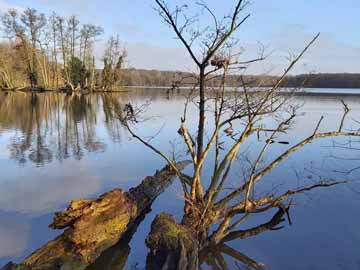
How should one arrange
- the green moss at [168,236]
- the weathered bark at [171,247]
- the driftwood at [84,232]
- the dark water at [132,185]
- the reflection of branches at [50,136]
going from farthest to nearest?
1. the reflection of branches at [50,136]
2. the dark water at [132,185]
3. the green moss at [168,236]
4. the weathered bark at [171,247]
5. the driftwood at [84,232]

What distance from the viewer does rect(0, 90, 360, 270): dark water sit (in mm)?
6383

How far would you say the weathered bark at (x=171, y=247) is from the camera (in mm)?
5422

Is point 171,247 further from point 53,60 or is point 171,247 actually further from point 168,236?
point 53,60

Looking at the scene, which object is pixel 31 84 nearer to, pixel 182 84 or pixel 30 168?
pixel 30 168

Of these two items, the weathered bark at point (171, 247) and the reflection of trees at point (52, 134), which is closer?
the weathered bark at point (171, 247)

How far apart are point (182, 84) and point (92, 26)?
179 ft

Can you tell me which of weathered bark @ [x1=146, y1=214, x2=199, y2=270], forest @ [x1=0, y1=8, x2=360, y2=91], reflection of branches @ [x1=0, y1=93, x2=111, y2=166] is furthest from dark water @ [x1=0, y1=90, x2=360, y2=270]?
forest @ [x1=0, y1=8, x2=360, y2=91]

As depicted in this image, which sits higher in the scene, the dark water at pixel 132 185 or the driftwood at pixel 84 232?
the driftwood at pixel 84 232

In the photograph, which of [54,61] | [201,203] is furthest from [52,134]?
[54,61]

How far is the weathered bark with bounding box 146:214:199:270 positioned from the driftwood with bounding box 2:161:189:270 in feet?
2.16

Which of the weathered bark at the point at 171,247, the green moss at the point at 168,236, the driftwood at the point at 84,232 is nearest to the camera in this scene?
the driftwood at the point at 84,232

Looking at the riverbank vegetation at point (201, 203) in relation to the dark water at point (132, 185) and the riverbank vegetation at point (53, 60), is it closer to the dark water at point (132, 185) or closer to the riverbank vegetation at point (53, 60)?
the dark water at point (132, 185)

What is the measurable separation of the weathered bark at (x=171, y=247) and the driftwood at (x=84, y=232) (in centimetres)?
66

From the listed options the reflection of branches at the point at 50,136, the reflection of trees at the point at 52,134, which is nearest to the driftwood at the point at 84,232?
the reflection of trees at the point at 52,134
